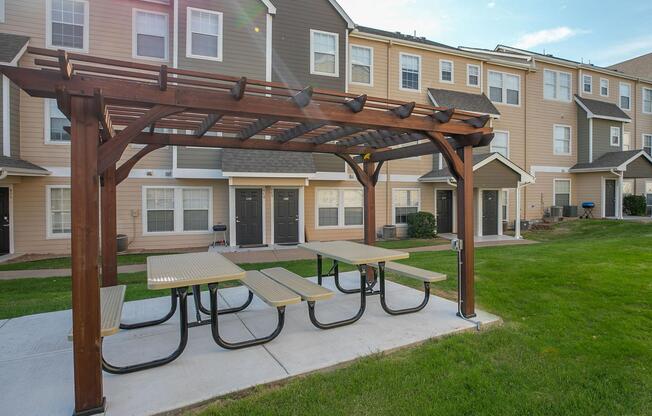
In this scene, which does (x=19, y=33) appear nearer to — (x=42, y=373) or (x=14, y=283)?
(x=14, y=283)

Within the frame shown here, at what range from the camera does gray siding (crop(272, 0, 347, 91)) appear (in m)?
12.8

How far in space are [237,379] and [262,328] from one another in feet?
3.88

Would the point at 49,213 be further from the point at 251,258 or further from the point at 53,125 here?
the point at 251,258

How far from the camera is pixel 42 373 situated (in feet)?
11.0

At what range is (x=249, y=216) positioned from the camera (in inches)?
504

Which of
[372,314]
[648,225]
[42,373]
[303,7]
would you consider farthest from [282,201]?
[648,225]

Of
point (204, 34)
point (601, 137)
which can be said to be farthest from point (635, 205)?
point (204, 34)

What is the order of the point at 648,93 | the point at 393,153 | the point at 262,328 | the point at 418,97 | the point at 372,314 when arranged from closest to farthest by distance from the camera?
the point at 262,328 < the point at 372,314 < the point at 393,153 < the point at 418,97 < the point at 648,93

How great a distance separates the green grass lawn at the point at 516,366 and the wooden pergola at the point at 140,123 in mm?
973

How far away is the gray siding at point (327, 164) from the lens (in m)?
13.5

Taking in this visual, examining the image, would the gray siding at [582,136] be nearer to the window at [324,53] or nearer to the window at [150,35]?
the window at [324,53]

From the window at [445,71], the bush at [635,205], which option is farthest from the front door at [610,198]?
the window at [445,71]

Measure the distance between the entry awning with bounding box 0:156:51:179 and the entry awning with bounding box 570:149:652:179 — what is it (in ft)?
75.5

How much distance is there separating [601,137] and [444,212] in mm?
10398
